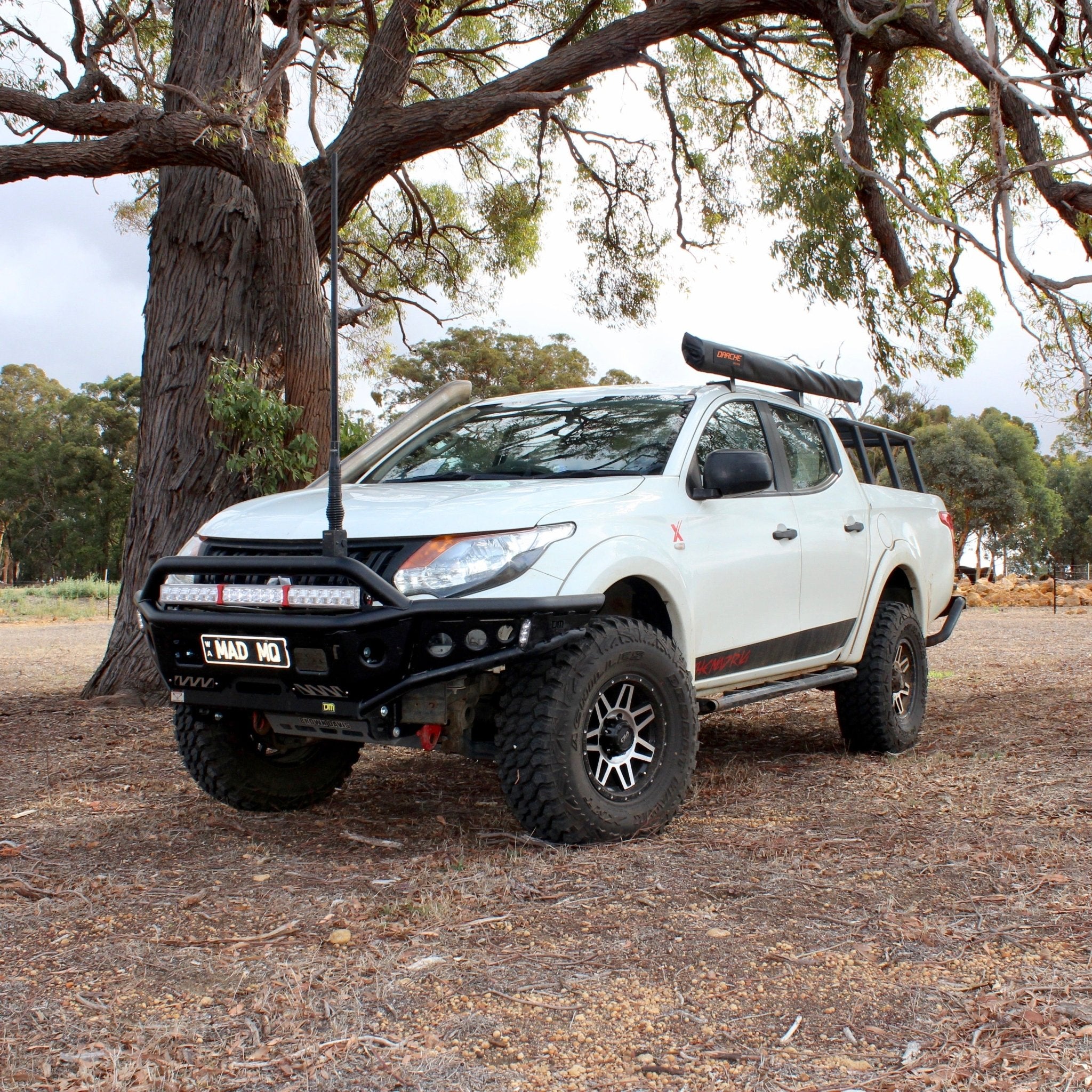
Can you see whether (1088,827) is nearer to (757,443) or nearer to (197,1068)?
(757,443)

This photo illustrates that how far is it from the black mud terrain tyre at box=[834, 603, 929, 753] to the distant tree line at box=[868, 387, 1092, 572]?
1438 inches

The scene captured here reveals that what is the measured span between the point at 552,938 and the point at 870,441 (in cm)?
497

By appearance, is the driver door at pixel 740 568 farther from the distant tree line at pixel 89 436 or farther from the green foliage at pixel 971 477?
the green foliage at pixel 971 477

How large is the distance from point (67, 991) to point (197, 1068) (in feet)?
2.23

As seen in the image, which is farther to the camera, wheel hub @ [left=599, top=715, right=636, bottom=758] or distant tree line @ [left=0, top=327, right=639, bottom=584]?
distant tree line @ [left=0, top=327, right=639, bottom=584]

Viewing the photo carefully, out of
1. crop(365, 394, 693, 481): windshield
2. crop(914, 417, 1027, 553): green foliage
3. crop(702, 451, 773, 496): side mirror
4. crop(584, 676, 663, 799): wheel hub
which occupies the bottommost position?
crop(584, 676, 663, 799): wheel hub

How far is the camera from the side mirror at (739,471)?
4.90 metres

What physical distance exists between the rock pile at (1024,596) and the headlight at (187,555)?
2173 centimetres

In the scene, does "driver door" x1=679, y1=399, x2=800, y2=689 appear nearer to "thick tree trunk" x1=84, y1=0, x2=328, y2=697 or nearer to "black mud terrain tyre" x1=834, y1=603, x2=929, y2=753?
"black mud terrain tyre" x1=834, y1=603, x2=929, y2=753

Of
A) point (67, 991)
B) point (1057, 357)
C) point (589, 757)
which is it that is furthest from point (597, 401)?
point (1057, 357)

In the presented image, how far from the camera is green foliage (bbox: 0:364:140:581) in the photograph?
179 feet

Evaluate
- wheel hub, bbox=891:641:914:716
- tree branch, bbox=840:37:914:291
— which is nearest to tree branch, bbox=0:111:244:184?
wheel hub, bbox=891:641:914:716

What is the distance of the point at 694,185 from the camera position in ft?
47.9

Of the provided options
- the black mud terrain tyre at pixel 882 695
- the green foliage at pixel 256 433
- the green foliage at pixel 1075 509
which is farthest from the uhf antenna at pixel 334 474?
the green foliage at pixel 1075 509
